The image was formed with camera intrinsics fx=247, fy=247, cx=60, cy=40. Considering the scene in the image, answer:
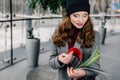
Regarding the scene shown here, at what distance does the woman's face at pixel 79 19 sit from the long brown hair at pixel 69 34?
3cm

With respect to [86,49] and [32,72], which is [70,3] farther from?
[32,72]

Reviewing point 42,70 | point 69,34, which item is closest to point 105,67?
point 42,70

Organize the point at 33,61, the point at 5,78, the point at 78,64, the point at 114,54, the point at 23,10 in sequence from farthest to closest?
the point at 114,54 → the point at 23,10 → the point at 33,61 → the point at 5,78 → the point at 78,64

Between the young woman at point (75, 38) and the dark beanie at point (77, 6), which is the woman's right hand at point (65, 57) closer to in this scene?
the young woman at point (75, 38)

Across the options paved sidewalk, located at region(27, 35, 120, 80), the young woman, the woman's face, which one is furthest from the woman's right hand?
paved sidewalk, located at region(27, 35, 120, 80)

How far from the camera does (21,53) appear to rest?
623cm

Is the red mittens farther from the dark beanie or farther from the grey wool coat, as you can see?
the dark beanie

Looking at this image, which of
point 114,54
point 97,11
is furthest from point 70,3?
point 97,11

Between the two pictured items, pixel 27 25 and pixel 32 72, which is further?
pixel 27 25

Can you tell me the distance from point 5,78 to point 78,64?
11.1ft

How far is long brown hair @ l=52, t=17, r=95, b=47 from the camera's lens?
4.09ft

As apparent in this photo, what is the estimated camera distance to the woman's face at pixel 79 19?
1216 millimetres

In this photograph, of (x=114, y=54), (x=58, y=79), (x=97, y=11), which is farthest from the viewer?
(x=97, y=11)

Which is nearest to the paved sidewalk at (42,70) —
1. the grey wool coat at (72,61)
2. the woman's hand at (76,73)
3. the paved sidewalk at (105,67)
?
the paved sidewalk at (105,67)
